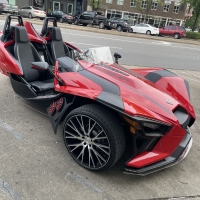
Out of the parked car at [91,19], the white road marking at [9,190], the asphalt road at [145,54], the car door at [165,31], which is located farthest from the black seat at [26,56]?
the car door at [165,31]

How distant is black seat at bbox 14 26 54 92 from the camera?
3836 millimetres

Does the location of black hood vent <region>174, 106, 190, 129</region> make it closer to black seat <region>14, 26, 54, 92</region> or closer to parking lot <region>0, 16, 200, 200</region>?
parking lot <region>0, 16, 200, 200</region>

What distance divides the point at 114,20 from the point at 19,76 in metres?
21.0

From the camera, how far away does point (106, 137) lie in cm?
225

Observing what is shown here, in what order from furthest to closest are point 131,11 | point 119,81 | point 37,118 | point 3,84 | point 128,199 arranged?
1. point 131,11
2. point 3,84
3. point 37,118
4. point 119,81
5. point 128,199

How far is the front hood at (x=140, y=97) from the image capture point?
7.14 feet

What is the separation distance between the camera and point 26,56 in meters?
4.01

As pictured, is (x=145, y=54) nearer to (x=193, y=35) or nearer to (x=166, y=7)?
(x=193, y=35)

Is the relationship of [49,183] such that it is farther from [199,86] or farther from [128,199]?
[199,86]

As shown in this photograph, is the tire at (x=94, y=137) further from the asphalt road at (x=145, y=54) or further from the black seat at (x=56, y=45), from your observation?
the asphalt road at (x=145, y=54)

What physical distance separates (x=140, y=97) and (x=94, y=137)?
26.1 inches

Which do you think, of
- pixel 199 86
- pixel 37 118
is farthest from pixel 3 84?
pixel 199 86

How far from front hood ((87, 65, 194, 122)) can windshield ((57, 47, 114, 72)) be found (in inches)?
6.3

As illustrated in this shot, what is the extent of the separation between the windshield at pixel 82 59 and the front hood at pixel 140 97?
0.16 m
